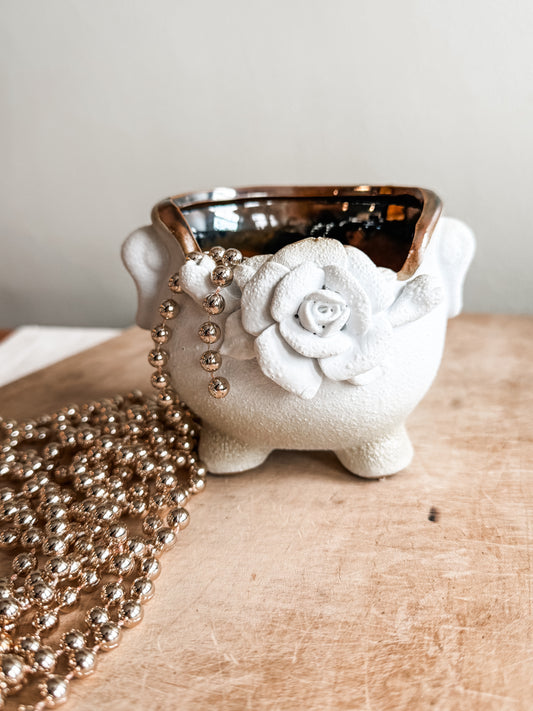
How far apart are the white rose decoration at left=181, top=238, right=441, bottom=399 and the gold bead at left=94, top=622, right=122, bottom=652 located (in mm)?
232

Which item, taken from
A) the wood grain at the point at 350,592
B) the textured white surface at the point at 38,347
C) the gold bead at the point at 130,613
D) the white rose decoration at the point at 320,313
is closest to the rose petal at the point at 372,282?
the white rose decoration at the point at 320,313

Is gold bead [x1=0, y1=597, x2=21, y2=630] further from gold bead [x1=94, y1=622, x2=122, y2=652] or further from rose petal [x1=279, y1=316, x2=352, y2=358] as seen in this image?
rose petal [x1=279, y1=316, x2=352, y2=358]

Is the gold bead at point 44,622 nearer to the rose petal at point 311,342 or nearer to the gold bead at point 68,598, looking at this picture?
the gold bead at point 68,598

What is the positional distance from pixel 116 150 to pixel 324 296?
39.8 inches

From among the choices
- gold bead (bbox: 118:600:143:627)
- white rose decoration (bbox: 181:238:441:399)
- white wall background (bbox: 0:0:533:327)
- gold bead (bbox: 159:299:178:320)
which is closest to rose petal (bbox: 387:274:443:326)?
white rose decoration (bbox: 181:238:441:399)

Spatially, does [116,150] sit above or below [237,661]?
above

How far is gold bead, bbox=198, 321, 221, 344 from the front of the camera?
0.58m

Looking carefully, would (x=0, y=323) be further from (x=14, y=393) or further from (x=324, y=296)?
(x=324, y=296)

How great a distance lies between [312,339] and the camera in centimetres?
55

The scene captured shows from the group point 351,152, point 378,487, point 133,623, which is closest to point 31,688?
point 133,623

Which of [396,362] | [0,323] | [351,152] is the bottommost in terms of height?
[0,323]

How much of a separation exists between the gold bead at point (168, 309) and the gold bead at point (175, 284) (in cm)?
1

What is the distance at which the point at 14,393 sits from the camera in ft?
3.13

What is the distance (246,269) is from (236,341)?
0.22ft
